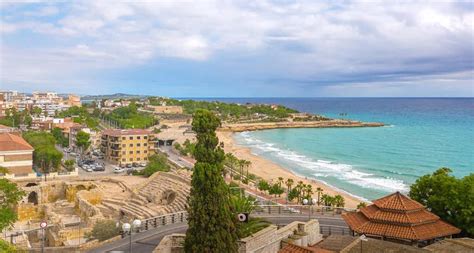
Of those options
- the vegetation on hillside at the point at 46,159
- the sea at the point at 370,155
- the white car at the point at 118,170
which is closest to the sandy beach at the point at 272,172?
the sea at the point at 370,155

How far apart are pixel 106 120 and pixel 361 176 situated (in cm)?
9719

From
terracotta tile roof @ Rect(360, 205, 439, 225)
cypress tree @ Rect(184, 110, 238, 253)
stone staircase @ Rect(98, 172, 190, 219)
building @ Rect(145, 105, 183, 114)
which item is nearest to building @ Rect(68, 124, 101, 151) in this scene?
stone staircase @ Rect(98, 172, 190, 219)

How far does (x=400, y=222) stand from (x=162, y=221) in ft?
46.3

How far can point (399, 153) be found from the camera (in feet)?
299

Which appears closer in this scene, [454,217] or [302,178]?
[454,217]

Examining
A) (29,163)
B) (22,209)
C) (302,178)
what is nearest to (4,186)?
(22,209)

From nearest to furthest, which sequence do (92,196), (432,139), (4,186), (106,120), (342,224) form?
(342,224), (4,186), (92,196), (432,139), (106,120)

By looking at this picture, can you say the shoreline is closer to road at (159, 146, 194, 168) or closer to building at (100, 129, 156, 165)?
road at (159, 146, 194, 168)

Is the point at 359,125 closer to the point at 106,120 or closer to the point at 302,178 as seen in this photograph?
the point at 106,120

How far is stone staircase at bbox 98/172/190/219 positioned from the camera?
3594 centimetres

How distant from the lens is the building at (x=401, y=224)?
2125 cm

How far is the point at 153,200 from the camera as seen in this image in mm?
41031

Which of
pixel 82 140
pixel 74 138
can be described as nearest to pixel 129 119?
pixel 74 138

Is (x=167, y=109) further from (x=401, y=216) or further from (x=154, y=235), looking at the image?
(x=401, y=216)
